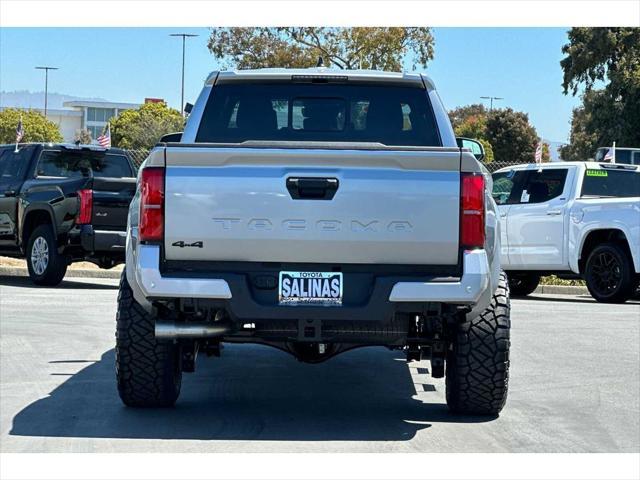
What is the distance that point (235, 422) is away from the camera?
711 centimetres

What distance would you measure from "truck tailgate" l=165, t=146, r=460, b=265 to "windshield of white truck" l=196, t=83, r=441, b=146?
1.59 metres

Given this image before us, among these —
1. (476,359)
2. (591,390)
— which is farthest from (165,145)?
(591,390)

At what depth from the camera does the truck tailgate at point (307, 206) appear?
21.1ft

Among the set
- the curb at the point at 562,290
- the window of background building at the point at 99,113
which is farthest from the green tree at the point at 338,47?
the window of background building at the point at 99,113

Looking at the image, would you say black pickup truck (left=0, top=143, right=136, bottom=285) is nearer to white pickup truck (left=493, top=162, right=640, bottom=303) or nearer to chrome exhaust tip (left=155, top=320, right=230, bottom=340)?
white pickup truck (left=493, top=162, right=640, bottom=303)

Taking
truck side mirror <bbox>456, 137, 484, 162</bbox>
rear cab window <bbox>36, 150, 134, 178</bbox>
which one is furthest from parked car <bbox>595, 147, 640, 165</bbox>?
truck side mirror <bbox>456, 137, 484, 162</bbox>

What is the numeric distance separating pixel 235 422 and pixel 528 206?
1018cm

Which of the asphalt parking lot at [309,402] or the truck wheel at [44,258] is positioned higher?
the truck wheel at [44,258]

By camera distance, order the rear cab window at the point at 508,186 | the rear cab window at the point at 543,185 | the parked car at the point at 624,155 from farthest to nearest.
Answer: the parked car at the point at 624,155, the rear cab window at the point at 508,186, the rear cab window at the point at 543,185

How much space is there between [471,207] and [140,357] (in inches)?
85.9

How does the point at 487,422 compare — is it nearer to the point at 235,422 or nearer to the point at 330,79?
the point at 235,422

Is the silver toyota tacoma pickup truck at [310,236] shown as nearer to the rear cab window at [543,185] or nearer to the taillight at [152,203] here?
the taillight at [152,203]

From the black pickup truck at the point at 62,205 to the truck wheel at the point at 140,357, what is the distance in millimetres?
8447

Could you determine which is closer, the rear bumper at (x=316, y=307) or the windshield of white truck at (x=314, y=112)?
the rear bumper at (x=316, y=307)
